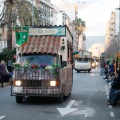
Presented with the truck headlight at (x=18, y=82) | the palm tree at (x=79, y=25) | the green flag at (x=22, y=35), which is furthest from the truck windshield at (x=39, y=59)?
the palm tree at (x=79, y=25)

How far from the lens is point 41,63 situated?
1585cm

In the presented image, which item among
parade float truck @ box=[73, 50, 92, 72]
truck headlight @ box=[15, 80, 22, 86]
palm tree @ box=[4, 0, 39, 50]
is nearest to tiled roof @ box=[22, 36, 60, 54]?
truck headlight @ box=[15, 80, 22, 86]

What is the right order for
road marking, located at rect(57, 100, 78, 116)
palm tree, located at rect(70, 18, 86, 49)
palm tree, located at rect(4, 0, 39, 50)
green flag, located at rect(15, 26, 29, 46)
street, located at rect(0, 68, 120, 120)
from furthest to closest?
palm tree, located at rect(70, 18, 86, 49)
palm tree, located at rect(4, 0, 39, 50)
green flag, located at rect(15, 26, 29, 46)
road marking, located at rect(57, 100, 78, 116)
street, located at rect(0, 68, 120, 120)

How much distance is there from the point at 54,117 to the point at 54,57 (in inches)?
180

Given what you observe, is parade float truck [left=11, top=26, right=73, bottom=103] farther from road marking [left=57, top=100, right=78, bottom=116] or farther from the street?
road marking [left=57, top=100, right=78, bottom=116]

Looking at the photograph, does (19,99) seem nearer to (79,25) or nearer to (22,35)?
(22,35)

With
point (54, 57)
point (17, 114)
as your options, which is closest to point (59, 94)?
point (54, 57)

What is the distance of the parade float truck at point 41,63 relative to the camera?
1498cm

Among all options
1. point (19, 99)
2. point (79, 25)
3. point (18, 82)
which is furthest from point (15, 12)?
point (79, 25)

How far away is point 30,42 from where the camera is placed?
16781mm

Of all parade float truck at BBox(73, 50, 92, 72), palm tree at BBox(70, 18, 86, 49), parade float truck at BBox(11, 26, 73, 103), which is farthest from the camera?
palm tree at BBox(70, 18, 86, 49)

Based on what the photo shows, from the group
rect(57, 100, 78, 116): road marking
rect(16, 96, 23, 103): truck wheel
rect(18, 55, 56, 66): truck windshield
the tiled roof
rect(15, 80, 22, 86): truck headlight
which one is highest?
the tiled roof

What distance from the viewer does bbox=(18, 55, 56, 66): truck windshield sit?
15956mm

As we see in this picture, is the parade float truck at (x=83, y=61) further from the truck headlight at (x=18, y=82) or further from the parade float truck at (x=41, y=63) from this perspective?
the truck headlight at (x=18, y=82)
